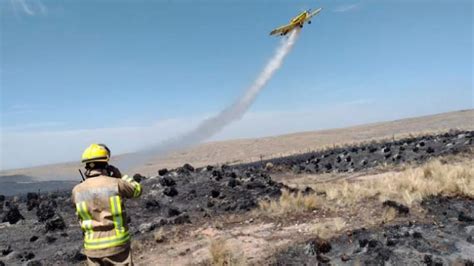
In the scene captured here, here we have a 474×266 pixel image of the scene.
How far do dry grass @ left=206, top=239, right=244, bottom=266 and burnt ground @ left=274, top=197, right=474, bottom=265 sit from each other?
2.88 feet

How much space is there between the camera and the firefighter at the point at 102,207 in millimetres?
6379

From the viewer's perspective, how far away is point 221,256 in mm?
11297

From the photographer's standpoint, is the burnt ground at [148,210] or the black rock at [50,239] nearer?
the burnt ground at [148,210]

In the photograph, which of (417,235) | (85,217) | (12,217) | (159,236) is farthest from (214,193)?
(85,217)

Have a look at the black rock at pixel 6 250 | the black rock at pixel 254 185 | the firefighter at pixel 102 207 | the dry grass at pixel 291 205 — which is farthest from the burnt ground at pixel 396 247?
the black rock at pixel 254 185

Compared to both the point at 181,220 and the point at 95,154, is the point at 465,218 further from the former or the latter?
the point at 95,154

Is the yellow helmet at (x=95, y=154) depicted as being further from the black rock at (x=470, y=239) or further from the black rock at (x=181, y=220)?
the black rock at (x=181, y=220)

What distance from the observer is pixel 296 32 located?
24188 millimetres

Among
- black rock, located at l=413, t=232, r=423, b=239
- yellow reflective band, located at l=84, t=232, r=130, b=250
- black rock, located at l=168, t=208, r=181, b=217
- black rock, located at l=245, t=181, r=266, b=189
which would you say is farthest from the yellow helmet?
black rock, located at l=245, t=181, r=266, b=189

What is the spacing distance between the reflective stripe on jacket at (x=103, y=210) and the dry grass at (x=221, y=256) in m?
4.81

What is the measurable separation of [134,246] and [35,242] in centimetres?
410

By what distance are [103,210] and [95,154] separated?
0.66 metres

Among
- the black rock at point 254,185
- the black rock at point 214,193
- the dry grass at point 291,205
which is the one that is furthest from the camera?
the black rock at point 254,185

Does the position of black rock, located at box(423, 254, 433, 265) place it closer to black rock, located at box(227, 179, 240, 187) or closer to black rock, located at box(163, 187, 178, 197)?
black rock, located at box(227, 179, 240, 187)
